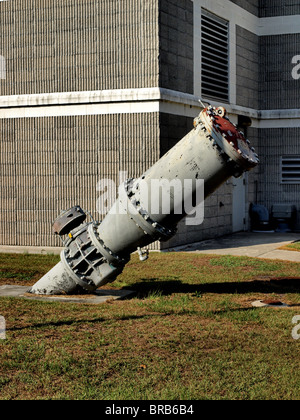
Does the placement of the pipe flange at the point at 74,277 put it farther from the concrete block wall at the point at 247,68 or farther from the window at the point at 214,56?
the concrete block wall at the point at 247,68

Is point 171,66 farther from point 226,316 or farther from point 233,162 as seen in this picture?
point 226,316

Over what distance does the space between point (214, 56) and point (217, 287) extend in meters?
8.75

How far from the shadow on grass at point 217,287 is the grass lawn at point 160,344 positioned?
2 cm

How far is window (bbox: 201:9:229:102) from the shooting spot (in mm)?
16547

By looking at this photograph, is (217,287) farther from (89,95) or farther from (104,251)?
(89,95)

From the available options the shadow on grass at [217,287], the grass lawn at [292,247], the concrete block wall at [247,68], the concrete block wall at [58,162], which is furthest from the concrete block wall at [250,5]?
the shadow on grass at [217,287]

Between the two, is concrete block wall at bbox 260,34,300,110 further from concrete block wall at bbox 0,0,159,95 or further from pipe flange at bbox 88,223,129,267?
pipe flange at bbox 88,223,129,267

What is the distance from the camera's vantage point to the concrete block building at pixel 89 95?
1452 centimetres

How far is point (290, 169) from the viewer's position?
782 inches

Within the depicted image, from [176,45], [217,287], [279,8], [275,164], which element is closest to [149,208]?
[217,287]

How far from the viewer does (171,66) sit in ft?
48.5

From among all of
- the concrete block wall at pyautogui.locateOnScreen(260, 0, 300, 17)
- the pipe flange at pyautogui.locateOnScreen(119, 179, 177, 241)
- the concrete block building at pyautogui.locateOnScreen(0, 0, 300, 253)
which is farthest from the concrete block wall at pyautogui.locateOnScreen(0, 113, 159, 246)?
the concrete block wall at pyautogui.locateOnScreen(260, 0, 300, 17)

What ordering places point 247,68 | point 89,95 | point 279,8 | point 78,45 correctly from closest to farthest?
point 89,95 < point 78,45 < point 247,68 < point 279,8

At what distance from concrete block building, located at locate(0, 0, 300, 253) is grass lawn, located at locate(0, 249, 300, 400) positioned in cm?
462
